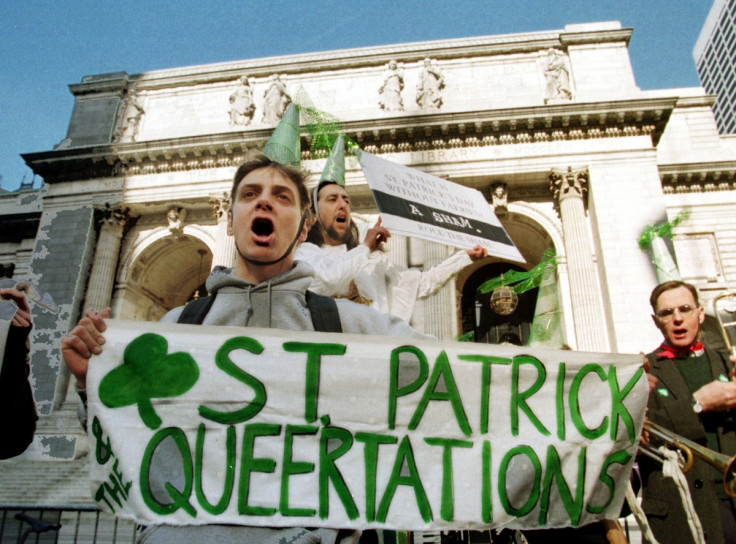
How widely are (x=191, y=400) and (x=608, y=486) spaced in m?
2.19

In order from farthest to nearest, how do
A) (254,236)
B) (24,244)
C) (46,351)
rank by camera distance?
(24,244), (46,351), (254,236)

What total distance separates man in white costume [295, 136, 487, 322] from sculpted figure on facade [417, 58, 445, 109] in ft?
48.5

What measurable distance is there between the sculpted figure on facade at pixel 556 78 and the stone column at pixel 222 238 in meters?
11.8

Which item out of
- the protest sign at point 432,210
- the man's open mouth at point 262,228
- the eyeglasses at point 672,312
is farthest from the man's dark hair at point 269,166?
the eyeglasses at point 672,312

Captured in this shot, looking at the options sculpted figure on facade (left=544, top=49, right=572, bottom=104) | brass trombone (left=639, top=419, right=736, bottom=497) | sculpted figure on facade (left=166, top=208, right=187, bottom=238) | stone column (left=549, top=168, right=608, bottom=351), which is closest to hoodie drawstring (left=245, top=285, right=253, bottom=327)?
brass trombone (left=639, top=419, right=736, bottom=497)

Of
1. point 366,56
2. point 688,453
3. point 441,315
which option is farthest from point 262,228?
point 366,56

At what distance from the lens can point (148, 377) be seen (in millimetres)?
2518

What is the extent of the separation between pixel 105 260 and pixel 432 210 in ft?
57.4

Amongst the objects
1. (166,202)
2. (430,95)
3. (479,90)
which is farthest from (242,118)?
(479,90)

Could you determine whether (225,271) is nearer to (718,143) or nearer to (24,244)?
(718,143)

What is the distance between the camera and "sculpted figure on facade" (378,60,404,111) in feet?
63.2

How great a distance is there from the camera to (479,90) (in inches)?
766

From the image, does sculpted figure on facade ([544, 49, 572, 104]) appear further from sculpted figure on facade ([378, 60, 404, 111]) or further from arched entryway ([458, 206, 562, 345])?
sculpted figure on facade ([378, 60, 404, 111])

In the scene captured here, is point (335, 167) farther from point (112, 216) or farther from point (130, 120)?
point (130, 120)
